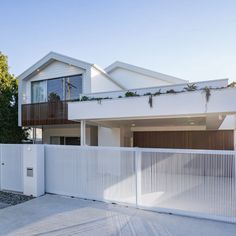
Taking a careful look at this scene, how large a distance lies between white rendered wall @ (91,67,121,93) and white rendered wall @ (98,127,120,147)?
241cm

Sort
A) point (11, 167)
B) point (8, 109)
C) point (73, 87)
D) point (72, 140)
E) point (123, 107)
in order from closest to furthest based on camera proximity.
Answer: point (11, 167)
point (123, 107)
point (73, 87)
point (72, 140)
point (8, 109)

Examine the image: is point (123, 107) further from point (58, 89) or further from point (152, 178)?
point (58, 89)

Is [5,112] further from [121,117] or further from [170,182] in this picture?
[170,182]

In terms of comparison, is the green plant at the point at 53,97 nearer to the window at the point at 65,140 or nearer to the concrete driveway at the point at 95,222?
the window at the point at 65,140

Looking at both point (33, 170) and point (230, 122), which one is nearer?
point (33, 170)

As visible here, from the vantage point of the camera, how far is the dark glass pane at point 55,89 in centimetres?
1396

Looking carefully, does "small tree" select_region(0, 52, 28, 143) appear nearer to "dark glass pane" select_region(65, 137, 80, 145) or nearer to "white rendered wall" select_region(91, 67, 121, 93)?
"dark glass pane" select_region(65, 137, 80, 145)

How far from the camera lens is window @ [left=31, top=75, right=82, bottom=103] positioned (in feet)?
45.0

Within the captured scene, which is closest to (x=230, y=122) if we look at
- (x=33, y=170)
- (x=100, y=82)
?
(x=100, y=82)

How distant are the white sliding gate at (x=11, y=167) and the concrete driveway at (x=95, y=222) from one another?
1954 millimetres

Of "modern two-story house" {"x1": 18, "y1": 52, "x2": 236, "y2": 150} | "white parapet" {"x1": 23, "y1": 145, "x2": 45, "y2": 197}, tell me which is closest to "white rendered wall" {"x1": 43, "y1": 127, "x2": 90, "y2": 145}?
"modern two-story house" {"x1": 18, "y1": 52, "x2": 236, "y2": 150}

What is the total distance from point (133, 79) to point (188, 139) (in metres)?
6.29

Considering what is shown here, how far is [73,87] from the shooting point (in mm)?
13805

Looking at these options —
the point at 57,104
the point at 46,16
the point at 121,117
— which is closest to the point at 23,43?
the point at 46,16
